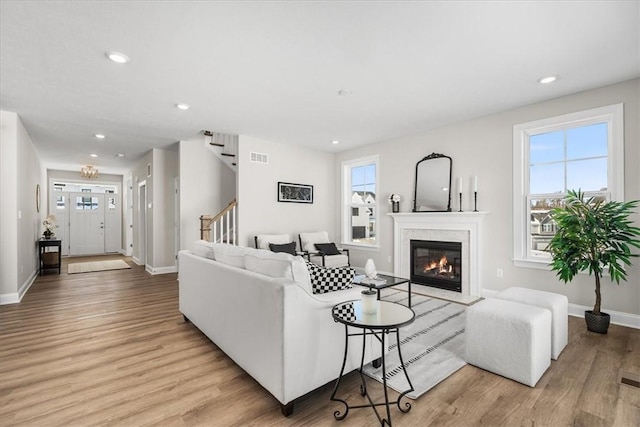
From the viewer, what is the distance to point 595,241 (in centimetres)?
298

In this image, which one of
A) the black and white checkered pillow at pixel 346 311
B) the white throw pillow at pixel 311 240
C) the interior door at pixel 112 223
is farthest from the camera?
the interior door at pixel 112 223

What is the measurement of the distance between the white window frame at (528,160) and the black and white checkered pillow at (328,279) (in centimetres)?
299

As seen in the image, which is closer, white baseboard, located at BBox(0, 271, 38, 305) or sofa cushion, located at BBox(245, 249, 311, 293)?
sofa cushion, located at BBox(245, 249, 311, 293)

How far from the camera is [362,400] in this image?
1.94 meters

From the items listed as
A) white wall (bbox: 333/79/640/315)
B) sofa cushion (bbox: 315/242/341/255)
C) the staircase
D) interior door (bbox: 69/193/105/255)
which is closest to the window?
white wall (bbox: 333/79/640/315)

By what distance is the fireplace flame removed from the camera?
190 inches

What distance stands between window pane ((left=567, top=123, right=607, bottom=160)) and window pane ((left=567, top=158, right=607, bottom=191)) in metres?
0.08

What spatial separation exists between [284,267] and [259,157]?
13.3 feet

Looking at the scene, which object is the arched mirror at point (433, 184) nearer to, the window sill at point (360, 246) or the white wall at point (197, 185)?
the window sill at point (360, 246)

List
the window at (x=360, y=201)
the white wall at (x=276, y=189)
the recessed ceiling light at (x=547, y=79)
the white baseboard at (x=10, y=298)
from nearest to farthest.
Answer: the recessed ceiling light at (x=547, y=79) → the white baseboard at (x=10, y=298) → the white wall at (x=276, y=189) → the window at (x=360, y=201)

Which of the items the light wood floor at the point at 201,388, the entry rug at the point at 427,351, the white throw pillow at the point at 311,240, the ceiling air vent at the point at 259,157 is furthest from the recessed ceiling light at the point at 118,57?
the white throw pillow at the point at 311,240

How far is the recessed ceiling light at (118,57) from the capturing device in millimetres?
2641

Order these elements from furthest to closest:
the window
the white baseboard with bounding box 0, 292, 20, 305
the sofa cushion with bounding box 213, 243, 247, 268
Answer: the window < the white baseboard with bounding box 0, 292, 20, 305 < the sofa cushion with bounding box 213, 243, 247, 268

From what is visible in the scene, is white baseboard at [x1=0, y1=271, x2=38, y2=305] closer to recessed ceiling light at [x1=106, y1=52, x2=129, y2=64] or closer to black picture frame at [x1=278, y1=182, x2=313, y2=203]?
recessed ceiling light at [x1=106, y1=52, x2=129, y2=64]
